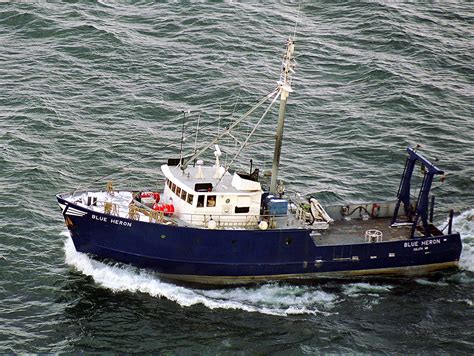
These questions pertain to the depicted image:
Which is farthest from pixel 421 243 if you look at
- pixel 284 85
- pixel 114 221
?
pixel 114 221

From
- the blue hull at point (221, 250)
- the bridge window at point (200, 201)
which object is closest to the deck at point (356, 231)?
the blue hull at point (221, 250)

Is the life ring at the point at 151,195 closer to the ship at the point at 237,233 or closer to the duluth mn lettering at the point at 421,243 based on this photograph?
the ship at the point at 237,233

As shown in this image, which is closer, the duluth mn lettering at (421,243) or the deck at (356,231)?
the duluth mn lettering at (421,243)

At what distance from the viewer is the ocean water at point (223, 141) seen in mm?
45031

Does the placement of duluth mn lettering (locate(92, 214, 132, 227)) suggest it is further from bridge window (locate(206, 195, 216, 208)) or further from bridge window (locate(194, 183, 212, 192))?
bridge window (locate(206, 195, 216, 208))

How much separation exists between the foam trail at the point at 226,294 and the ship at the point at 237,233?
602mm

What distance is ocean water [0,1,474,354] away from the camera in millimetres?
45031

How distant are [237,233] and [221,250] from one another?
1.25 m

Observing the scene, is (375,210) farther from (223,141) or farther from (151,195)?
(223,141)

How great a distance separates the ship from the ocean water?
97cm

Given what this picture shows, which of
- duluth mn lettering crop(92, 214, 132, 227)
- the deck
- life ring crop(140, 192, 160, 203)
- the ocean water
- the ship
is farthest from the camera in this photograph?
the deck

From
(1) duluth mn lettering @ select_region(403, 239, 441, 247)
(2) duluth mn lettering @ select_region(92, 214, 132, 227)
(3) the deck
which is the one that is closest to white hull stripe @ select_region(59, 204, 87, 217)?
(2) duluth mn lettering @ select_region(92, 214, 132, 227)

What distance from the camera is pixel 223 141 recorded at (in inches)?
2514

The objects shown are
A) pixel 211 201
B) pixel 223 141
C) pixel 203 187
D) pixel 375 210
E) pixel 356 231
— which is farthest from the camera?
pixel 223 141
